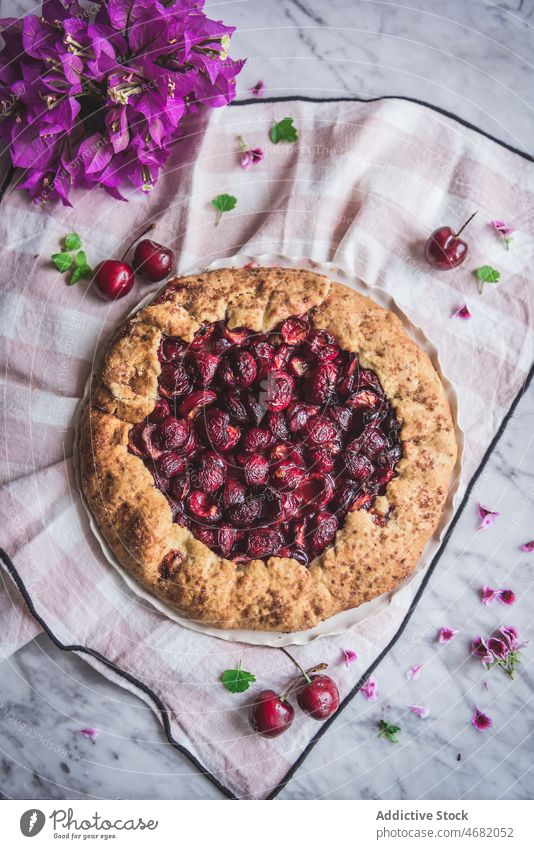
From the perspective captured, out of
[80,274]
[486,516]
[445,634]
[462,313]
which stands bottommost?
[445,634]

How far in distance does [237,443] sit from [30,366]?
1.10 m

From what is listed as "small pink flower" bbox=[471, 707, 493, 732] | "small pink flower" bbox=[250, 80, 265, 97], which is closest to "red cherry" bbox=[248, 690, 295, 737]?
"small pink flower" bbox=[471, 707, 493, 732]

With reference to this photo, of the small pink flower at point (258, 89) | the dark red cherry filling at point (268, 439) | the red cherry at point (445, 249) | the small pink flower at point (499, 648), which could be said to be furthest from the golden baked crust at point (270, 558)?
the small pink flower at point (258, 89)

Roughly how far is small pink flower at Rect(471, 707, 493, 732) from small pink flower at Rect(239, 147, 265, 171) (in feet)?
9.43

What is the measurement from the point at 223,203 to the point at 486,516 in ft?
6.47

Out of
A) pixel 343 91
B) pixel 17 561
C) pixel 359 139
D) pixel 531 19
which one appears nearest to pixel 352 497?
pixel 17 561

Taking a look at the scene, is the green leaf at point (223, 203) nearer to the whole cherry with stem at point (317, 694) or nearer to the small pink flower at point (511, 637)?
the whole cherry with stem at point (317, 694)

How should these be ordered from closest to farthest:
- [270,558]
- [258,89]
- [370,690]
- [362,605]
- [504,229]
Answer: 1. [270,558]
2. [362,605]
3. [370,690]
4. [504,229]
5. [258,89]

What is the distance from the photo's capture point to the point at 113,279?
10.7ft

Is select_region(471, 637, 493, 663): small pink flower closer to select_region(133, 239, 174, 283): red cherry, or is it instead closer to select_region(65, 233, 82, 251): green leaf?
select_region(133, 239, 174, 283): red cherry

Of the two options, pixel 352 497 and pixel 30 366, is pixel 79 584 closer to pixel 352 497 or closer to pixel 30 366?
pixel 30 366

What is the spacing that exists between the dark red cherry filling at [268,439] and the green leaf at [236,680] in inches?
23.3

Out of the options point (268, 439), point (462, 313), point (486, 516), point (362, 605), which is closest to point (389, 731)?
point (362, 605)

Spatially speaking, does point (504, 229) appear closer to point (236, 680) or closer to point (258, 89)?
point (258, 89)
